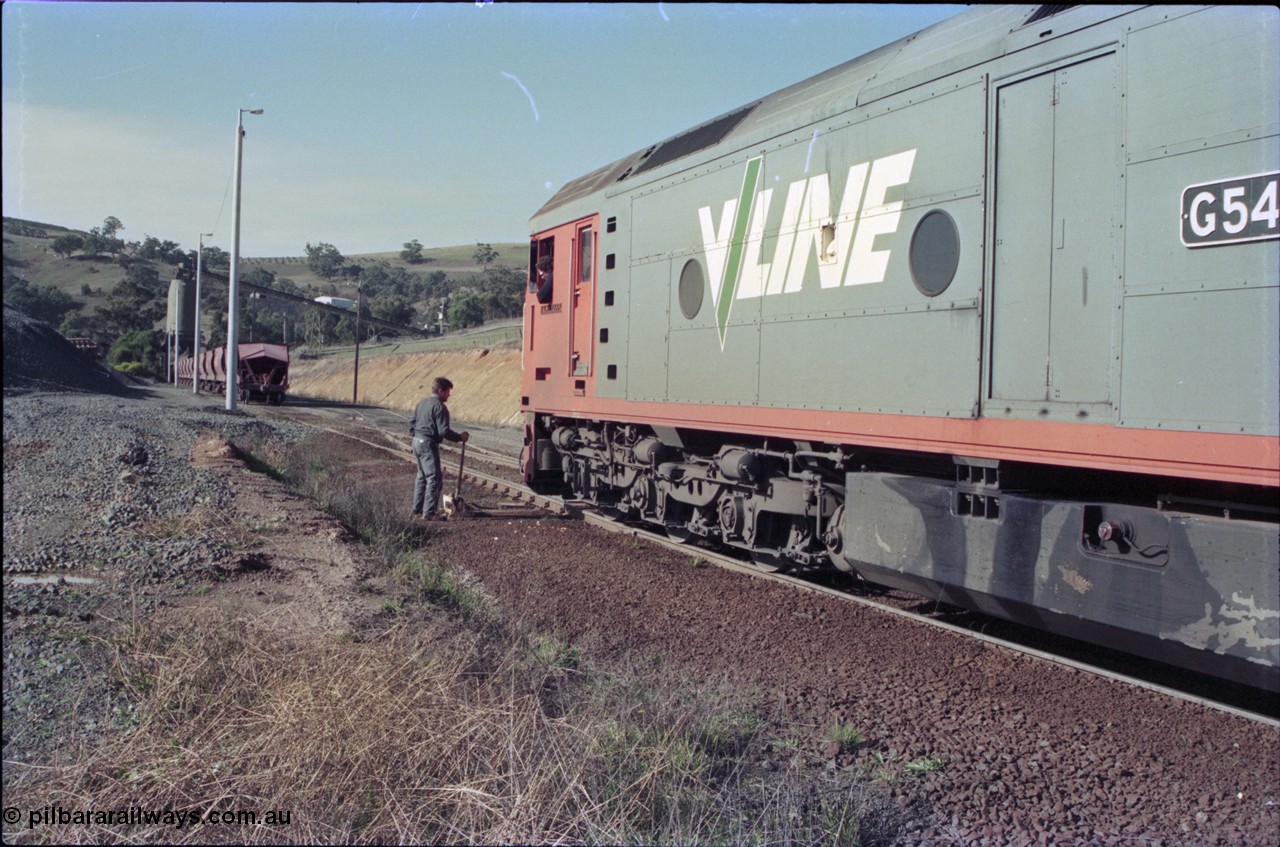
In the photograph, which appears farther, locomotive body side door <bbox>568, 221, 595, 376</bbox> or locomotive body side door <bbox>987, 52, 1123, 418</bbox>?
locomotive body side door <bbox>568, 221, 595, 376</bbox>

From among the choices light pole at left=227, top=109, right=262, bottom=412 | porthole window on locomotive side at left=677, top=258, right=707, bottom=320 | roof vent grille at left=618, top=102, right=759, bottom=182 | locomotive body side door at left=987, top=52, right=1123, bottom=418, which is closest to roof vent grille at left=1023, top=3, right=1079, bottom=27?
locomotive body side door at left=987, top=52, right=1123, bottom=418

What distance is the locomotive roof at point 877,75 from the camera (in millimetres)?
5852

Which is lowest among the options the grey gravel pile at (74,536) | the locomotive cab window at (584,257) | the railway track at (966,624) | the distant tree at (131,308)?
the railway track at (966,624)

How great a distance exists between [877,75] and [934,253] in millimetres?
1830

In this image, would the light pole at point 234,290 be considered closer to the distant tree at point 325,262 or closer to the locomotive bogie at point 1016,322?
the locomotive bogie at point 1016,322

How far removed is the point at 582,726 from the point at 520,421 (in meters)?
32.3

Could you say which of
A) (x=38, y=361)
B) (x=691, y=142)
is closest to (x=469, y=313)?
(x=38, y=361)

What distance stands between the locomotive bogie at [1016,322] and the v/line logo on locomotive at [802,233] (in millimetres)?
25

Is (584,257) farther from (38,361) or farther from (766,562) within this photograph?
(38,361)

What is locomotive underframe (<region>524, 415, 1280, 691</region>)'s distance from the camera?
4.54m

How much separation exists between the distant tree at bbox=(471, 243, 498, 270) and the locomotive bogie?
113153 mm

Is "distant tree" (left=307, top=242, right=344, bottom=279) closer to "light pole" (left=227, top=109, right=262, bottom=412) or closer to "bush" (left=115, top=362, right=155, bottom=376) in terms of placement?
"bush" (left=115, top=362, right=155, bottom=376)

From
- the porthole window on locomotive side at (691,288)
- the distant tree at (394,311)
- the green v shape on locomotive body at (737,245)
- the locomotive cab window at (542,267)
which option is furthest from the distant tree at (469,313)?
the green v shape on locomotive body at (737,245)

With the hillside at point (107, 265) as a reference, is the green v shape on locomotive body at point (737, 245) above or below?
below
